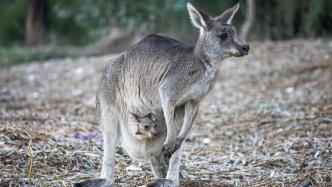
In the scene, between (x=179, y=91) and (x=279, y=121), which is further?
(x=279, y=121)

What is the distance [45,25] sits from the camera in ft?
51.5

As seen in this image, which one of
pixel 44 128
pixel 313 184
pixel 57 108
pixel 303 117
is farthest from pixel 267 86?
pixel 313 184

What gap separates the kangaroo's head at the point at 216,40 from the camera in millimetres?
4469

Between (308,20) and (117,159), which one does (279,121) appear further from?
(308,20)

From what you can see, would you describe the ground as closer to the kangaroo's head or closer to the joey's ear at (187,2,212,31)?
the kangaroo's head

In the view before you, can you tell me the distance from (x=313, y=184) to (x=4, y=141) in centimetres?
229

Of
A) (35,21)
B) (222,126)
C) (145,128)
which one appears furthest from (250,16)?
(145,128)

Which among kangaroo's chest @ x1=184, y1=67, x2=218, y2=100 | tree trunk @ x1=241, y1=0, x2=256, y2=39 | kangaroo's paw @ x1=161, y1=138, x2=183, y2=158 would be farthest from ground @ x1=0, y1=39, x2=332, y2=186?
kangaroo's chest @ x1=184, y1=67, x2=218, y2=100

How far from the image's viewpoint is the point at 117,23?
14891mm

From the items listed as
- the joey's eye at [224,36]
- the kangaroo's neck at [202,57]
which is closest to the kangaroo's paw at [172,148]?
the kangaroo's neck at [202,57]

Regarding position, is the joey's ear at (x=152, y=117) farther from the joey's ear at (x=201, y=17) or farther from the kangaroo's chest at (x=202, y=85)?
the joey's ear at (x=201, y=17)

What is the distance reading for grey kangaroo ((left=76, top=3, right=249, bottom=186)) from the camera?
4332mm

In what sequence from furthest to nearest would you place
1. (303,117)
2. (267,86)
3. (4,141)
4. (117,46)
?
(117,46)
(267,86)
(303,117)
(4,141)

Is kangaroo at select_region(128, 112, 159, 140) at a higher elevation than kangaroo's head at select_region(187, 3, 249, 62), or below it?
below
